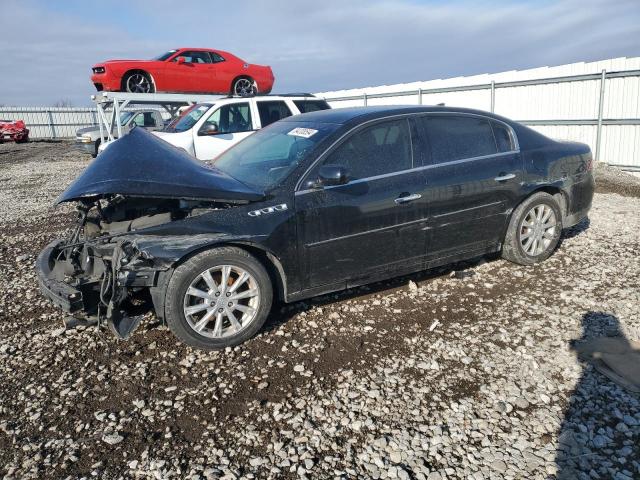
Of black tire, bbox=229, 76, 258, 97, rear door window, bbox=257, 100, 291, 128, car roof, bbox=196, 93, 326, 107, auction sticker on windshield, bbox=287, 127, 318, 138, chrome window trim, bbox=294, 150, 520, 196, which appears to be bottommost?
chrome window trim, bbox=294, 150, 520, 196

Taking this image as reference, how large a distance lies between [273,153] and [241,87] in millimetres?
9800

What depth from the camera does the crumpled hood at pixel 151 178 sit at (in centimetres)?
357

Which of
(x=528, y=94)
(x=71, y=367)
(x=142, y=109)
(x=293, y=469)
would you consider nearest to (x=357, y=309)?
(x=293, y=469)

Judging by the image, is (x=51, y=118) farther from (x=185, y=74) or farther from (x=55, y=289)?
(x=55, y=289)

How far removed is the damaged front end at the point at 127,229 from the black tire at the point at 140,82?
881 centimetres

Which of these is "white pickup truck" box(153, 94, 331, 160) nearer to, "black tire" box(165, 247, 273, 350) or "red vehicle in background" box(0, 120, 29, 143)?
"black tire" box(165, 247, 273, 350)

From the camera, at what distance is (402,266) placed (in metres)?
4.44

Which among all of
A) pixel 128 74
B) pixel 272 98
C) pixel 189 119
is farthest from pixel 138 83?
pixel 272 98

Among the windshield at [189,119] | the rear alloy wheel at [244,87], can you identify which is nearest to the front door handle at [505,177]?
the windshield at [189,119]

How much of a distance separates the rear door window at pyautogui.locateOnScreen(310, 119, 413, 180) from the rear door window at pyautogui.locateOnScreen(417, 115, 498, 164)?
0.88 feet

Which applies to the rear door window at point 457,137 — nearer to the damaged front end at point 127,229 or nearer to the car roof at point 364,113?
the car roof at point 364,113

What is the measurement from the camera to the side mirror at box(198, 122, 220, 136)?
30.6ft

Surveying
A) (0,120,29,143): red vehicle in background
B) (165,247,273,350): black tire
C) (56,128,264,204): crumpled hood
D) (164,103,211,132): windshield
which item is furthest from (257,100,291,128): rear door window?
(0,120,29,143): red vehicle in background

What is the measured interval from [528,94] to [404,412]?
13815 millimetres
